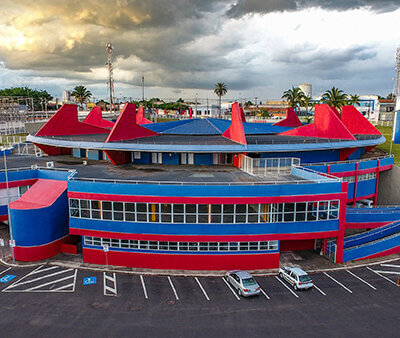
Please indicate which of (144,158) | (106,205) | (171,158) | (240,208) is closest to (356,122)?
(171,158)

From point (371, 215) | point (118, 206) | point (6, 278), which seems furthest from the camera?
point (371, 215)

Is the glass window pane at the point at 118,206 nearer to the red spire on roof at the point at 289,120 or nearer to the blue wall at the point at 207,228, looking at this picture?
the blue wall at the point at 207,228

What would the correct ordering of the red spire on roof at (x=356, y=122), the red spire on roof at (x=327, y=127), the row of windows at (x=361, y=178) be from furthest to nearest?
the red spire on roof at (x=356, y=122) → the red spire on roof at (x=327, y=127) → the row of windows at (x=361, y=178)

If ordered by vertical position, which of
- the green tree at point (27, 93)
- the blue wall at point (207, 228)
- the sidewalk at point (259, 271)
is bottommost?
the sidewalk at point (259, 271)

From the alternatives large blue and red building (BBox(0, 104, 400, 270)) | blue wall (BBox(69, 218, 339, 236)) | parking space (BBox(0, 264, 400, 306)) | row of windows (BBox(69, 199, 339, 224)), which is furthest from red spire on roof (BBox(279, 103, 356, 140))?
parking space (BBox(0, 264, 400, 306))

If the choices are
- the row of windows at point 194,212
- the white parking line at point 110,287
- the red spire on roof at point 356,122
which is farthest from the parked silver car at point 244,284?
the red spire on roof at point 356,122

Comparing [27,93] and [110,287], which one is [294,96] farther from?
[27,93]
